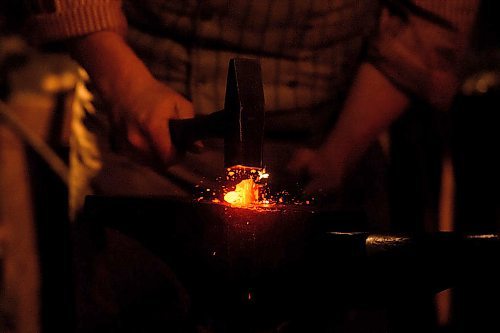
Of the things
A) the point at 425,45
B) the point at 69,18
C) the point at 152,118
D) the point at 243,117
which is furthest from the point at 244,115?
the point at 425,45

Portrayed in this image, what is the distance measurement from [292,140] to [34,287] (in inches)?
40.7

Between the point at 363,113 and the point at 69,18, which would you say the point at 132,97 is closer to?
Answer: the point at 69,18

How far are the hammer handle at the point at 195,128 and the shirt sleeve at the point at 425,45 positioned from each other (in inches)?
27.1

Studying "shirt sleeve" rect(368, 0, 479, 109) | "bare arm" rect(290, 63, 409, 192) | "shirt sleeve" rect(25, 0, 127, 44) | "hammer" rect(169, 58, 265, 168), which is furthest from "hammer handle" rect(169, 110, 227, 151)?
"shirt sleeve" rect(368, 0, 479, 109)

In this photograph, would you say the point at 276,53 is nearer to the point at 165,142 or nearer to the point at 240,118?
the point at 165,142

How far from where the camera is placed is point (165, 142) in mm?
1136

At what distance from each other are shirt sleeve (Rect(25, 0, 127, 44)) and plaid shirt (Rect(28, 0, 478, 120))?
0.10m

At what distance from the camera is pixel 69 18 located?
4.30 ft

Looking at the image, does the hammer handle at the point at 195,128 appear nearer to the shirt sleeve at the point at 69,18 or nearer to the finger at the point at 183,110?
the finger at the point at 183,110

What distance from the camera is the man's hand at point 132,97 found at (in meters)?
1.15

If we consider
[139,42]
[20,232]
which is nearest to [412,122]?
[139,42]

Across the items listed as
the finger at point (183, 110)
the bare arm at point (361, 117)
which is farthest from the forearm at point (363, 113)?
the finger at point (183, 110)

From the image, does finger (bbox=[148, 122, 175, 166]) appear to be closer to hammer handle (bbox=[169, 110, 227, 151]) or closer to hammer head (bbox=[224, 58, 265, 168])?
hammer handle (bbox=[169, 110, 227, 151])

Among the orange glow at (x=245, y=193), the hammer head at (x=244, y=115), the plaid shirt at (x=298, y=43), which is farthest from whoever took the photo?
the plaid shirt at (x=298, y=43)
